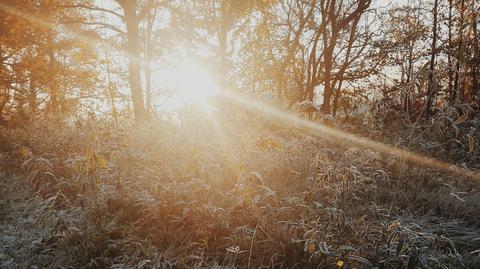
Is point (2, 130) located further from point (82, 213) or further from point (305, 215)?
point (305, 215)

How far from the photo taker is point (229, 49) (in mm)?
15633

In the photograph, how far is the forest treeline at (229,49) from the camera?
10836 millimetres

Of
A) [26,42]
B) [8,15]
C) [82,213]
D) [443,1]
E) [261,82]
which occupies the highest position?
[443,1]

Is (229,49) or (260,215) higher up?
(229,49)

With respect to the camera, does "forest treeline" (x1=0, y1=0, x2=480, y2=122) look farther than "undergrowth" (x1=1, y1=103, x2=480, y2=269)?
Yes

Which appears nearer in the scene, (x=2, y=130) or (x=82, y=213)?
(x=82, y=213)

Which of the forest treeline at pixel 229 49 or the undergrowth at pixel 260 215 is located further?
the forest treeline at pixel 229 49

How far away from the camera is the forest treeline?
10.8 meters

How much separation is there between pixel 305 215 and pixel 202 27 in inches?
429

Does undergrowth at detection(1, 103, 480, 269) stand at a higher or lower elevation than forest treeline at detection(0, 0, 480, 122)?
lower

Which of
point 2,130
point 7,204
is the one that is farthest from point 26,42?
point 7,204

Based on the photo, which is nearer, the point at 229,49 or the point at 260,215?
the point at 260,215

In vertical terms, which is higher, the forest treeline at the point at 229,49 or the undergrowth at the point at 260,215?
the forest treeline at the point at 229,49

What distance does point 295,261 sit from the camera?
2.87m
